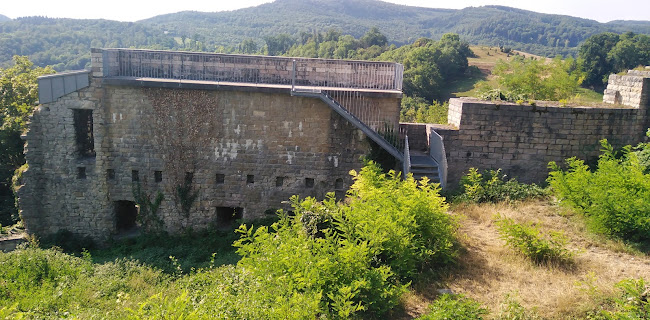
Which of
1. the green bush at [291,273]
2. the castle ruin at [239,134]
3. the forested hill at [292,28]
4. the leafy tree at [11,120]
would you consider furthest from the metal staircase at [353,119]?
the forested hill at [292,28]

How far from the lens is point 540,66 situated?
72.8 ft

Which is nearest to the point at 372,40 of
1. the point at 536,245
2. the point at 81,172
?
the point at 81,172

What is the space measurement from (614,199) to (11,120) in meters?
21.3

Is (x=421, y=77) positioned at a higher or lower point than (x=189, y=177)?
higher

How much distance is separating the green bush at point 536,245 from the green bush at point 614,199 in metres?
1.24

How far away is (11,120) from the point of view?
63.1 feet

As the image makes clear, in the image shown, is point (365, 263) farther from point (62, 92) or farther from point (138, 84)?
point (62, 92)

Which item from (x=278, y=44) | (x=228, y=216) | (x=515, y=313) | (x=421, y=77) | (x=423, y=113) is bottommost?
(x=228, y=216)

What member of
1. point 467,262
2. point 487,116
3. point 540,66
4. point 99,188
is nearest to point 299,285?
point 467,262

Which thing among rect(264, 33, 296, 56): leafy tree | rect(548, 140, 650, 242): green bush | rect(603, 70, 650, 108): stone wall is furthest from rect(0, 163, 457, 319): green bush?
rect(264, 33, 296, 56): leafy tree

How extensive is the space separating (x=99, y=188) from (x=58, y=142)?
1846 mm

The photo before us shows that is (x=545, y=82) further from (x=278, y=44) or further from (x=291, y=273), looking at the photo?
(x=278, y=44)

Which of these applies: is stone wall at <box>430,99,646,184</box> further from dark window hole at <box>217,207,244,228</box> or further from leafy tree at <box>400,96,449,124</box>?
leafy tree at <box>400,96,449,124</box>

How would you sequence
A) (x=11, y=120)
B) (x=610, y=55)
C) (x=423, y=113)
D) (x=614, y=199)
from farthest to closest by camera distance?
(x=610, y=55) < (x=423, y=113) < (x=11, y=120) < (x=614, y=199)
